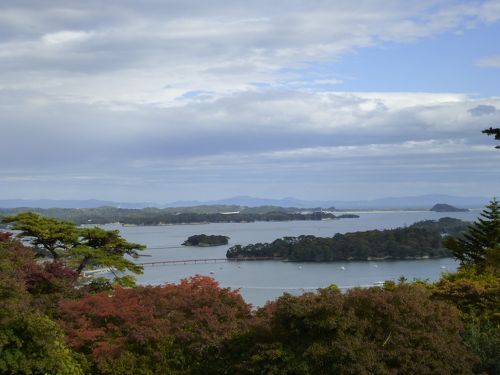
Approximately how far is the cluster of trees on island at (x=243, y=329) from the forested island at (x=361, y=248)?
5033 centimetres

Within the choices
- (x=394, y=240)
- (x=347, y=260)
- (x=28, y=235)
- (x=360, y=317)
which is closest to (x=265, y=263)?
(x=347, y=260)

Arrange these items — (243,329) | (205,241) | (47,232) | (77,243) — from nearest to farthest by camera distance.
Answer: (243,329), (47,232), (77,243), (205,241)

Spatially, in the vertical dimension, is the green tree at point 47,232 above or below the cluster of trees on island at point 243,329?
above

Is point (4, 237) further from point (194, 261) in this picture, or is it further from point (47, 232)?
point (194, 261)

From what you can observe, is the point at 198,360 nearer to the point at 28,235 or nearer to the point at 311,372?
the point at 311,372

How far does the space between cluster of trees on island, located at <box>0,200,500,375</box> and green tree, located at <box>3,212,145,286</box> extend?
5950mm

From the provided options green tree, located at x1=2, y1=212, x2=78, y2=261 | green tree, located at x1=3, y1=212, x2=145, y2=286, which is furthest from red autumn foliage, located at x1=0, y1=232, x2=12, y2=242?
green tree, located at x1=2, y1=212, x2=78, y2=261

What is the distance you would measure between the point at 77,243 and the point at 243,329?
40.9 ft

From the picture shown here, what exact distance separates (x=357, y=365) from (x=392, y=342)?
0.78m

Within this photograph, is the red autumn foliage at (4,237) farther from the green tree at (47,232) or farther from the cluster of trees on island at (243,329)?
the green tree at (47,232)

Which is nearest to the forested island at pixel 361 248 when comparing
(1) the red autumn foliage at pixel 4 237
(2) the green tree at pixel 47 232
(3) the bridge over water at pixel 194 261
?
(3) the bridge over water at pixel 194 261

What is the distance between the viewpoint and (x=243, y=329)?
37.4ft

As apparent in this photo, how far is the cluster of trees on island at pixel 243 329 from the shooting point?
920cm

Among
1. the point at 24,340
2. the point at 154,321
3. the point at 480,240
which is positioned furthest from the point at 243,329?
the point at 480,240
